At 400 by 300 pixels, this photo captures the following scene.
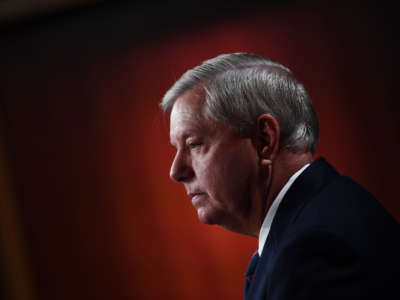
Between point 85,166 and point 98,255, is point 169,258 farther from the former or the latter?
point 85,166

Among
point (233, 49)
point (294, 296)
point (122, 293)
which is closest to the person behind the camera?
point (294, 296)

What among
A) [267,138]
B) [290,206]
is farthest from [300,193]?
[267,138]

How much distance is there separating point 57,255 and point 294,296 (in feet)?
6.76

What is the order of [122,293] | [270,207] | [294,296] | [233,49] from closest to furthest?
[294,296]
[270,207]
[233,49]
[122,293]

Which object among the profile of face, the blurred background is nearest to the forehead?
the profile of face

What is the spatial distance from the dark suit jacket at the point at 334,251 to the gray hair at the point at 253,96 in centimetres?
19

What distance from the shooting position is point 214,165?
0.94m

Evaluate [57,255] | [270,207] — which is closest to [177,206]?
[57,255]

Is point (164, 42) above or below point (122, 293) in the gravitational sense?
above

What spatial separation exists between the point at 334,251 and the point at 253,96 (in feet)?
1.39

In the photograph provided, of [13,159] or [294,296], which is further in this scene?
[13,159]

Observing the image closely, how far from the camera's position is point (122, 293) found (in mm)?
2258

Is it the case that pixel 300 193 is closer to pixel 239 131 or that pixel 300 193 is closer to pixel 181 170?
pixel 239 131

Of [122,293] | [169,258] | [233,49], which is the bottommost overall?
[122,293]
